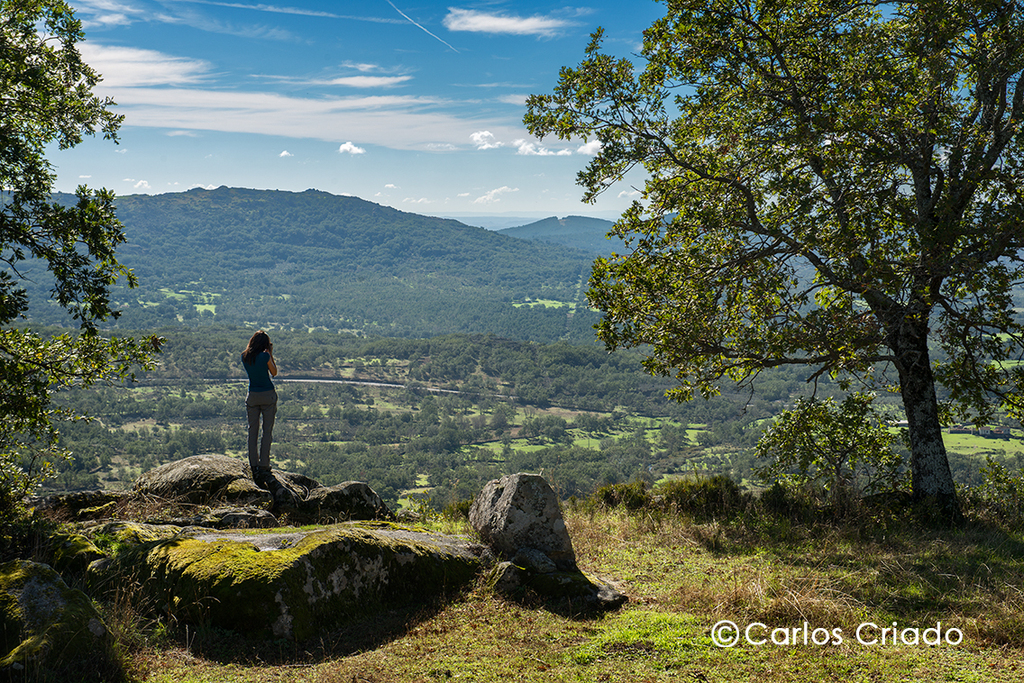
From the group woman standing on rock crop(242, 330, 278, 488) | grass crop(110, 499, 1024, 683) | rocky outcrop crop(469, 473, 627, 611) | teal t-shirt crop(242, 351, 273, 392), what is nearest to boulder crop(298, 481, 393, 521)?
woman standing on rock crop(242, 330, 278, 488)

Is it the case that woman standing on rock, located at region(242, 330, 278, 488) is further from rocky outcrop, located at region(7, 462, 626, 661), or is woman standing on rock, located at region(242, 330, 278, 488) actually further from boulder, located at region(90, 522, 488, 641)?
boulder, located at region(90, 522, 488, 641)

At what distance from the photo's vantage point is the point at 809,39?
35.2ft

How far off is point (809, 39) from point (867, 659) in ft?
32.5

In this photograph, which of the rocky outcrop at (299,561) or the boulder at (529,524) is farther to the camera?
the boulder at (529,524)

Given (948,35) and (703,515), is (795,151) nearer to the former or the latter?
(948,35)

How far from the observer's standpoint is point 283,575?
19.1ft

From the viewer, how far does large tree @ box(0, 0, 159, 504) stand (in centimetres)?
736

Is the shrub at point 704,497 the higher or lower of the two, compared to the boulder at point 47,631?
lower

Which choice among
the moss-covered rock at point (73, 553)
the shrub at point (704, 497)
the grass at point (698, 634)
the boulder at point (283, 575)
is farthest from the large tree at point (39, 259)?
the shrub at point (704, 497)

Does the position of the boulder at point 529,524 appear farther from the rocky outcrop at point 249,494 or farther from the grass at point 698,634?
the rocky outcrop at point 249,494

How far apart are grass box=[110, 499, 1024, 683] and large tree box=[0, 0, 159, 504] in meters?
3.84

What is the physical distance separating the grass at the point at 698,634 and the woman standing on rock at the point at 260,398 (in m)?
4.88

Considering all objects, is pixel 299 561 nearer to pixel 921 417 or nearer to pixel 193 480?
pixel 193 480

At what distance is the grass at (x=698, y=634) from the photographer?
503 centimetres
